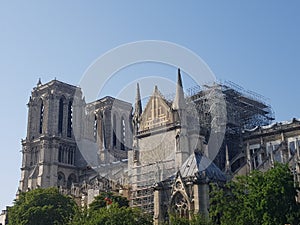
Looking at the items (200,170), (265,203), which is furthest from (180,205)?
(265,203)

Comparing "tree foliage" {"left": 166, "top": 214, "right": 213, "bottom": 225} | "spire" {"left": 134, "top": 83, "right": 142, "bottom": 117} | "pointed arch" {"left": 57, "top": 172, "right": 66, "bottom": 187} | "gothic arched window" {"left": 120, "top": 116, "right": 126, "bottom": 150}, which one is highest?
"gothic arched window" {"left": 120, "top": 116, "right": 126, "bottom": 150}

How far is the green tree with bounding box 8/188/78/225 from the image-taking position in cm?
5716

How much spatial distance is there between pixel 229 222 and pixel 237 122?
3646cm

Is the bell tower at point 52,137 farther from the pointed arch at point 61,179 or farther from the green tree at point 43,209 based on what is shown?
the green tree at point 43,209

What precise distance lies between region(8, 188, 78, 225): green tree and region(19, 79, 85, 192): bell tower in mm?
28227

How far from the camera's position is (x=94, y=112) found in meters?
110

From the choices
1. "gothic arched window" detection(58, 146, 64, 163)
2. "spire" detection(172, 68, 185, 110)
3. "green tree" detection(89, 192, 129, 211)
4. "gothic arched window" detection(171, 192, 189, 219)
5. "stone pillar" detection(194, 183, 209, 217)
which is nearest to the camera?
"stone pillar" detection(194, 183, 209, 217)

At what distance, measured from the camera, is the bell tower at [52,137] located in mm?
91875

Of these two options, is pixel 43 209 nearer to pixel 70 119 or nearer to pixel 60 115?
pixel 60 115

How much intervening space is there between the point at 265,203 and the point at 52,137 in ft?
210

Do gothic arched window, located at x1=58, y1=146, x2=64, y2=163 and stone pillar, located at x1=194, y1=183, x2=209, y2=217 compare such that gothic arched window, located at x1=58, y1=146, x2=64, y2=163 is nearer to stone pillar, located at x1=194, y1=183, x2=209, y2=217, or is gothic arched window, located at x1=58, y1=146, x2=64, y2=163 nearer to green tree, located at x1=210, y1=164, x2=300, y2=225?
stone pillar, located at x1=194, y1=183, x2=209, y2=217

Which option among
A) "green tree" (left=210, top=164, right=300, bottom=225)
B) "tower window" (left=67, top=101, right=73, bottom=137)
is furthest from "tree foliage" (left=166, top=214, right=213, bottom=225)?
"tower window" (left=67, top=101, right=73, bottom=137)

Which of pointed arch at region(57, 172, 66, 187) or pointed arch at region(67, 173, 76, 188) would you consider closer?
pointed arch at region(57, 172, 66, 187)

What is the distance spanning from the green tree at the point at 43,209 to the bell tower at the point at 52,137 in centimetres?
2823
